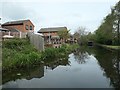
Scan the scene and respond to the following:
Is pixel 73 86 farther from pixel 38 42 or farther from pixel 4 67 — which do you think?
pixel 38 42

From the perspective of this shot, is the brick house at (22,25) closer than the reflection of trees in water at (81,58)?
No

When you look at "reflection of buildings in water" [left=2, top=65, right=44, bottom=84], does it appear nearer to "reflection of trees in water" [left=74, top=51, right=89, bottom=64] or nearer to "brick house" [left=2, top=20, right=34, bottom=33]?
"reflection of trees in water" [left=74, top=51, right=89, bottom=64]

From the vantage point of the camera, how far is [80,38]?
272 feet

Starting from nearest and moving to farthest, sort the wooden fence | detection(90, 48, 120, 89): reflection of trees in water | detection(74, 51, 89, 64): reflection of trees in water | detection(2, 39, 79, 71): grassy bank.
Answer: detection(90, 48, 120, 89): reflection of trees in water, detection(2, 39, 79, 71): grassy bank, detection(74, 51, 89, 64): reflection of trees in water, the wooden fence

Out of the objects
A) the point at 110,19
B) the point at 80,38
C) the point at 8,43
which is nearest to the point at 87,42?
the point at 80,38

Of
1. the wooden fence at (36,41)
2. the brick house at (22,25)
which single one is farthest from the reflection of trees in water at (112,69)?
the brick house at (22,25)

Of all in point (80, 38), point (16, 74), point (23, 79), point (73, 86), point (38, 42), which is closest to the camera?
point (73, 86)

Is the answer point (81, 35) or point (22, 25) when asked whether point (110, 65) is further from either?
point (81, 35)

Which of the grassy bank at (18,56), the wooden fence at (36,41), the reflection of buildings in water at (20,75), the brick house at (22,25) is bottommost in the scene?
the reflection of buildings in water at (20,75)

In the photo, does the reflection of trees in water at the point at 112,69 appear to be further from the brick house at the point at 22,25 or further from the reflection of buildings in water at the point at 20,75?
the brick house at the point at 22,25

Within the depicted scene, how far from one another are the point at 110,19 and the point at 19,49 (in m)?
32.9

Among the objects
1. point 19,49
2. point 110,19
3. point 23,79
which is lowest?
point 23,79

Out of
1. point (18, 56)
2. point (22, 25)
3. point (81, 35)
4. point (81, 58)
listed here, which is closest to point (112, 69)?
point (18, 56)

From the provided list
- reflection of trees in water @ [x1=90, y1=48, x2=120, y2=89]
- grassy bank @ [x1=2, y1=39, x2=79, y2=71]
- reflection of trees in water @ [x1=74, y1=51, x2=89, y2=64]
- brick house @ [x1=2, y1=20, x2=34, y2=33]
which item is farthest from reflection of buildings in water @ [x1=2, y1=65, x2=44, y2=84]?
brick house @ [x1=2, y1=20, x2=34, y2=33]
